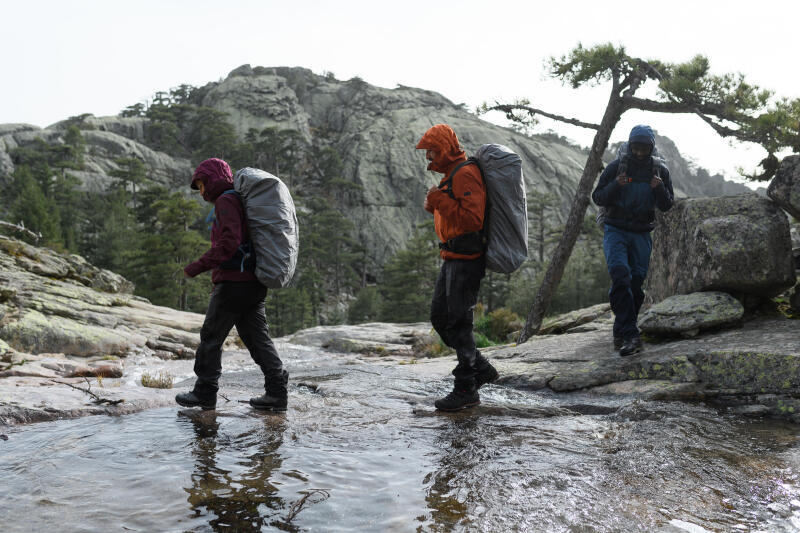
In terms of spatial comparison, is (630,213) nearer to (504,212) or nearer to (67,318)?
(504,212)

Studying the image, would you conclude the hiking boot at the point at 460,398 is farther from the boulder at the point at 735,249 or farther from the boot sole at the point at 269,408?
the boulder at the point at 735,249

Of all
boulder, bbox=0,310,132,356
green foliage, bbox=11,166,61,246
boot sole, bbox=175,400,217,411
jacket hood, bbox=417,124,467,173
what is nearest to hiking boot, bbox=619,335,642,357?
jacket hood, bbox=417,124,467,173

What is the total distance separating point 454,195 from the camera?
415cm

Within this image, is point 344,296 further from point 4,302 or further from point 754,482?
point 754,482

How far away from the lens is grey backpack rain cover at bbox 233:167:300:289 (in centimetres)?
416

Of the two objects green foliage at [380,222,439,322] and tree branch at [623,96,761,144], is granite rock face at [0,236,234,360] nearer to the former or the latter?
tree branch at [623,96,761,144]

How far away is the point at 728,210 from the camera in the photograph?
20.8 feet

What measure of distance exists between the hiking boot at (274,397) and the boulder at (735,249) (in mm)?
4895

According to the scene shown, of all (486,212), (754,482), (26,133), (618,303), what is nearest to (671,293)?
(618,303)

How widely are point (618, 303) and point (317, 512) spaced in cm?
445

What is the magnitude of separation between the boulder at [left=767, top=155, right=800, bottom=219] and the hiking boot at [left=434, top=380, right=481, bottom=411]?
442 cm

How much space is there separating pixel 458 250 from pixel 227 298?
1928 mm

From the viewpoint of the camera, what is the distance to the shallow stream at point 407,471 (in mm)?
2242

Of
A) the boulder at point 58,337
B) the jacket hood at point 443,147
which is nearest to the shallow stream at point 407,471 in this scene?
the jacket hood at point 443,147
